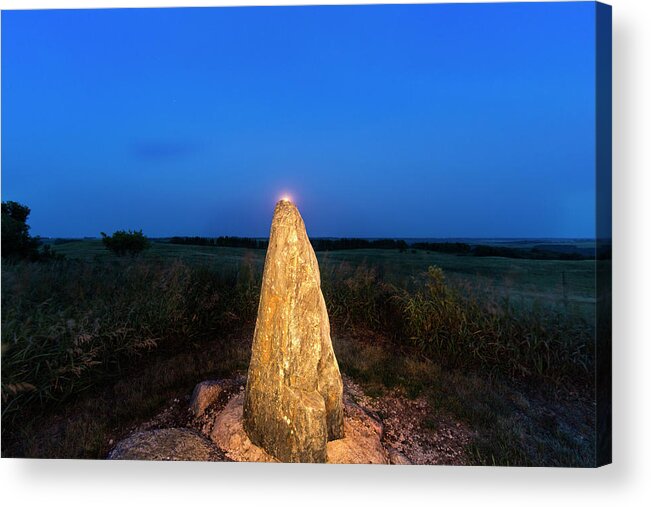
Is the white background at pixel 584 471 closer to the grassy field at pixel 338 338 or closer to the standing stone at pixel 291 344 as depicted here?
the grassy field at pixel 338 338

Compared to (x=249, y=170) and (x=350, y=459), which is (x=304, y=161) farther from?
(x=350, y=459)

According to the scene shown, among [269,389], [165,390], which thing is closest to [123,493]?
[165,390]

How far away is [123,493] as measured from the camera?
3.01 m

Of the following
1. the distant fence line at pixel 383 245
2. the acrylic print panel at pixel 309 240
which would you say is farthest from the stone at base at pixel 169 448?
the distant fence line at pixel 383 245

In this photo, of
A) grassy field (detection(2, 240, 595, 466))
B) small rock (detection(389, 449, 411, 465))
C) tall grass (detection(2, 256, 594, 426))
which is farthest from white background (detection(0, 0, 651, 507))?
tall grass (detection(2, 256, 594, 426))

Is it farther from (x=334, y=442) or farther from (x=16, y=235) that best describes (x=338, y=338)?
(x=16, y=235)

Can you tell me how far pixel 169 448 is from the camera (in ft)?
9.11

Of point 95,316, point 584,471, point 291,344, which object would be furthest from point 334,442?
point 95,316

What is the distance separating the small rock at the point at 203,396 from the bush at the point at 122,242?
1465 millimetres

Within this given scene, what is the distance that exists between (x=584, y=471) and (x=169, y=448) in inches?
135

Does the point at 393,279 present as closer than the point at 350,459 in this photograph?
No

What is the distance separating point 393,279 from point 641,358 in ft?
7.06

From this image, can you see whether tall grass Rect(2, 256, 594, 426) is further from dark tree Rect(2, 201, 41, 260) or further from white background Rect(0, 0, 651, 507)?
white background Rect(0, 0, 651, 507)

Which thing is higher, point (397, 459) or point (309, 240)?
point (309, 240)
